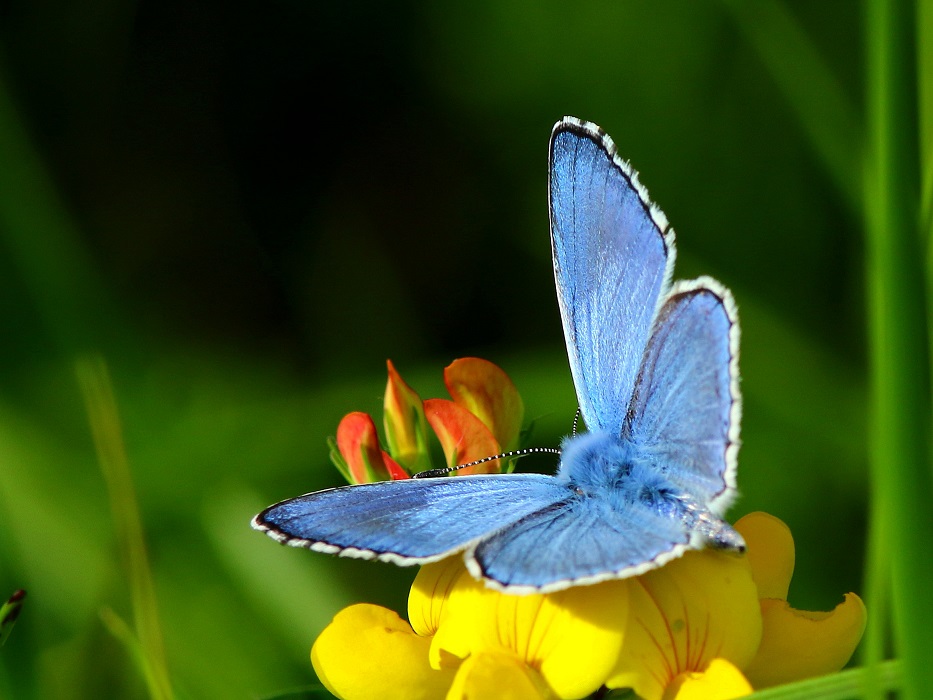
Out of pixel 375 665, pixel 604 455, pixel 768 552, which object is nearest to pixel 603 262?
pixel 604 455

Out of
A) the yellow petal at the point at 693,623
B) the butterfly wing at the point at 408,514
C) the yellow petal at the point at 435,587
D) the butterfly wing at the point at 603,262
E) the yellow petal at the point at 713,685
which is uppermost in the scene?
the butterfly wing at the point at 603,262

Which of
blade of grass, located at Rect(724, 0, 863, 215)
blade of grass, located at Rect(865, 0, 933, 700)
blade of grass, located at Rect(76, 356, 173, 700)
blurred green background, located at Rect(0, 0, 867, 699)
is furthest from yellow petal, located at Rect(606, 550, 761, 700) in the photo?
blade of grass, located at Rect(724, 0, 863, 215)

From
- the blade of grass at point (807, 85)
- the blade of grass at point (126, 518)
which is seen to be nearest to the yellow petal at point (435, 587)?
the blade of grass at point (126, 518)

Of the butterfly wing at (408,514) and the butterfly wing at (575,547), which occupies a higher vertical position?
the butterfly wing at (408,514)

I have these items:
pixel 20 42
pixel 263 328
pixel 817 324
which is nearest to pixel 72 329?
pixel 263 328

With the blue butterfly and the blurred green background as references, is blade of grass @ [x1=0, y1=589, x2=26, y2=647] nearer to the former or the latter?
the blue butterfly

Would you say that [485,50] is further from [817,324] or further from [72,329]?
[72,329]

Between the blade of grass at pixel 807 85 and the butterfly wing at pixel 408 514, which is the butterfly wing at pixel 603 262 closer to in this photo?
the butterfly wing at pixel 408 514
